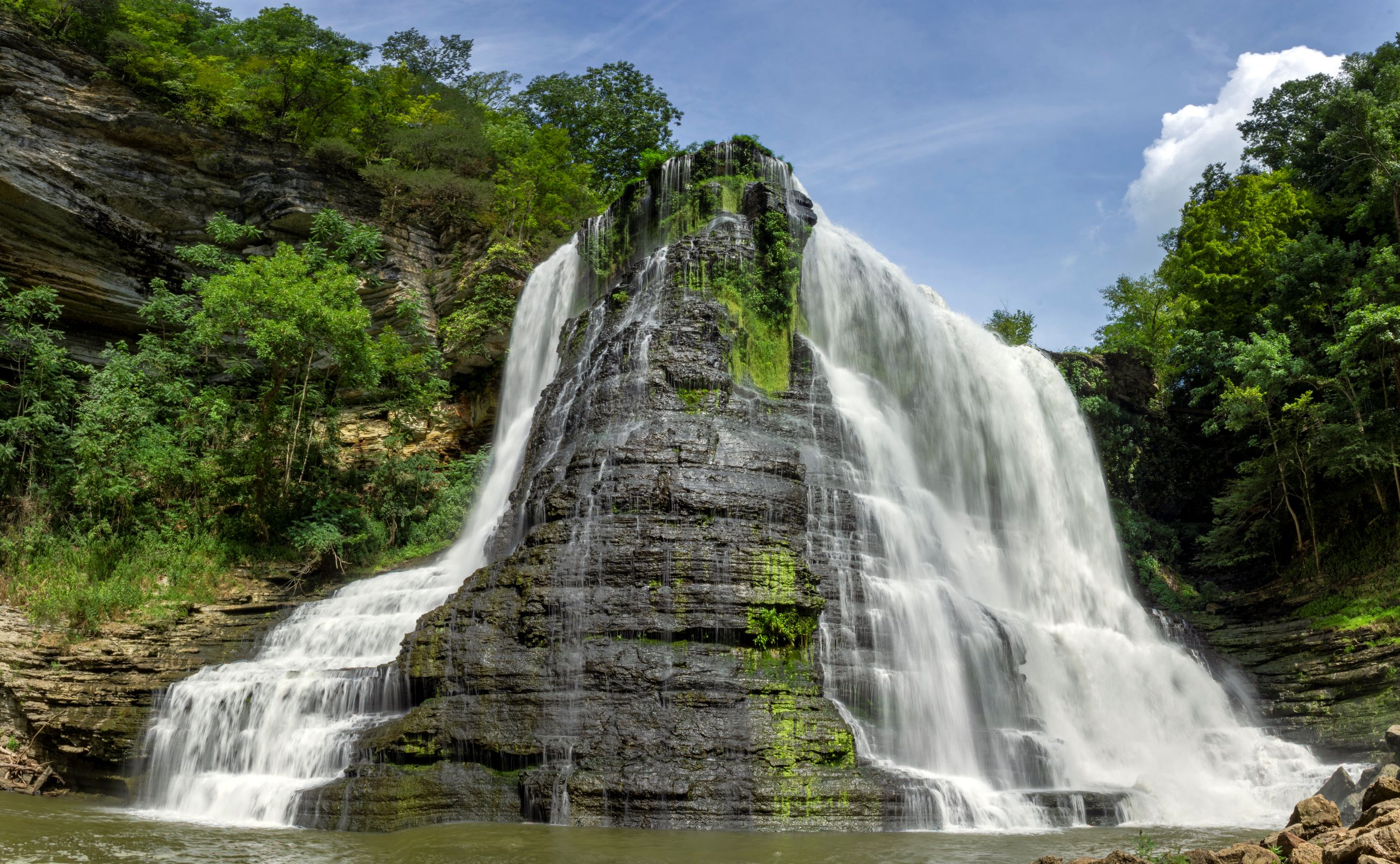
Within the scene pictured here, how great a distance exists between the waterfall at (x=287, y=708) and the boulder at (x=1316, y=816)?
32.2ft

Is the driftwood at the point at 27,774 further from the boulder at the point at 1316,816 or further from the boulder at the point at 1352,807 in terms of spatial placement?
the boulder at the point at 1352,807

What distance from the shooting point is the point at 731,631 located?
34.5ft

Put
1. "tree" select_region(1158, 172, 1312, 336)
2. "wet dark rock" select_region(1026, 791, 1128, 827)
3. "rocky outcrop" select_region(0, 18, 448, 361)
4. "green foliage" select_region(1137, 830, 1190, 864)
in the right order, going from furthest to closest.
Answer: "tree" select_region(1158, 172, 1312, 336)
"rocky outcrop" select_region(0, 18, 448, 361)
"wet dark rock" select_region(1026, 791, 1128, 827)
"green foliage" select_region(1137, 830, 1190, 864)

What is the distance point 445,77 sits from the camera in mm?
42000

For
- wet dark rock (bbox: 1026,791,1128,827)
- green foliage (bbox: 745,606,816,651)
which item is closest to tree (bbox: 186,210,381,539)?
green foliage (bbox: 745,606,816,651)

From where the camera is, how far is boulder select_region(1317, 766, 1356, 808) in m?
8.54

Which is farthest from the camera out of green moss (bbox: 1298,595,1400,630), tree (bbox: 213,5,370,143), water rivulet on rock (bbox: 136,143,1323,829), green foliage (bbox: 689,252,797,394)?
tree (bbox: 213,5,370,143)

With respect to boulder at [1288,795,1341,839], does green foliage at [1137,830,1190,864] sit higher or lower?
lower

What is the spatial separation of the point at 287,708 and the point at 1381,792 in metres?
12.2

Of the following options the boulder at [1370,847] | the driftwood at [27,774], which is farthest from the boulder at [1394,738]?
the driftwood at [27,774]

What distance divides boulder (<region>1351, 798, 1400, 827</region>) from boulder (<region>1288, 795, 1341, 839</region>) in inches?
10.9

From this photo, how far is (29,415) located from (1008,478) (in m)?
23.7

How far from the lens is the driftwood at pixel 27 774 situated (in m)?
11.8

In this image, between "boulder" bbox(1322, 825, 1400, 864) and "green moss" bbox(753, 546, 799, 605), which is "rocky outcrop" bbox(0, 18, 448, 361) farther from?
"boulder" bbox(1322, 825, 1400, 864)
